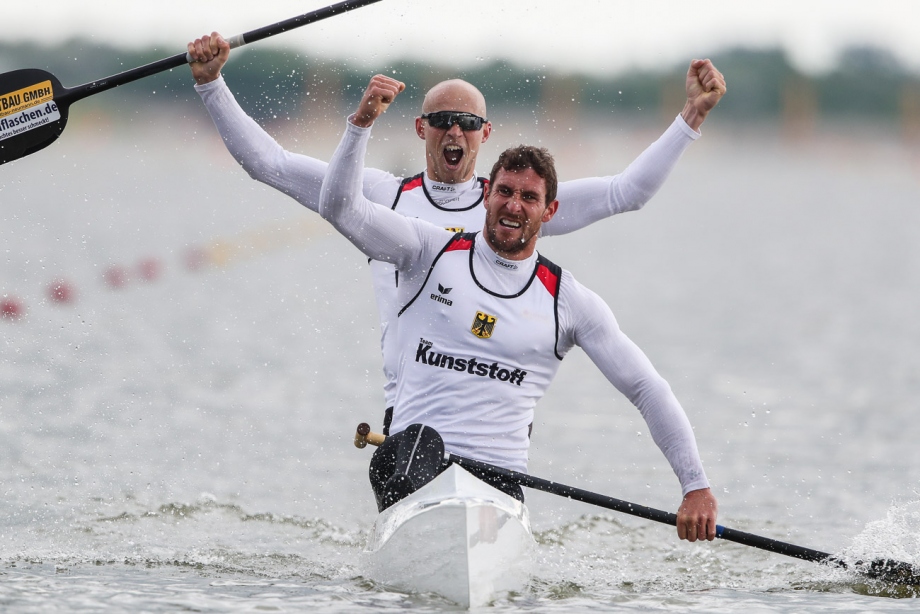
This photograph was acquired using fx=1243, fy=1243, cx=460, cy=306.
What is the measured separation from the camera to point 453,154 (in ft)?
18.9

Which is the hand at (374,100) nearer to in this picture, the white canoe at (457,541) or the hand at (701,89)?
the white canoe at (457,541)

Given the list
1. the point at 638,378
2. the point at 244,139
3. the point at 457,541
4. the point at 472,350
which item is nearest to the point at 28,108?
the point at 244,139

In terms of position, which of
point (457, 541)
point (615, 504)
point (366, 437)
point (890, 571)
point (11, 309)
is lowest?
point (890, 571)

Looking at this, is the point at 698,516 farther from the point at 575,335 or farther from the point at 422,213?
the point at 422,213

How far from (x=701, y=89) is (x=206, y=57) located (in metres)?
2.22

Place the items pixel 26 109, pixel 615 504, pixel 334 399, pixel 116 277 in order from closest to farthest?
pixel 615 504
pixel 26 109
pixel 334 399
pixel 116 277

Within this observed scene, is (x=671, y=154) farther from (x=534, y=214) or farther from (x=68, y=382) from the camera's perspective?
(x=68, y=382)

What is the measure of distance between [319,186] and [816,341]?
1302 cm

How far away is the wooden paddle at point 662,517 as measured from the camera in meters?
5.12

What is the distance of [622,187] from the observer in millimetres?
5750

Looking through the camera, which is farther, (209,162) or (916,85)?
(916,85)

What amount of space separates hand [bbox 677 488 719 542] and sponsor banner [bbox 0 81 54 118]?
11.8ft

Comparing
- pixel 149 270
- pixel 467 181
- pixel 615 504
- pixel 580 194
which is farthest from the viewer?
pixel 149 270

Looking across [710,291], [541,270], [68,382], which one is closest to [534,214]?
[541,270]
